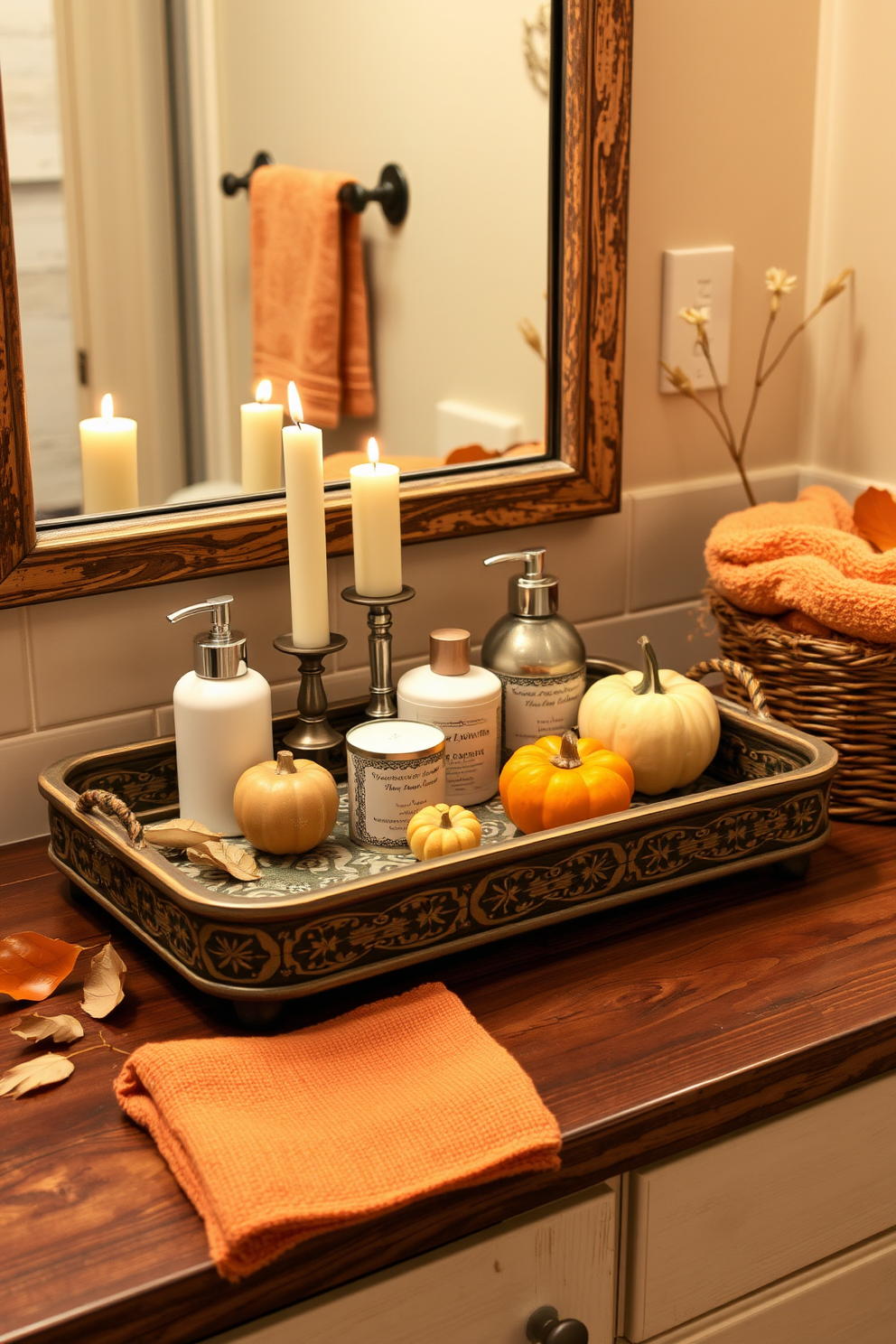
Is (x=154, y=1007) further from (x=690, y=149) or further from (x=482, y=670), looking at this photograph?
(x=690, y=149)

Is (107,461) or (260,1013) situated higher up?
(107,461)

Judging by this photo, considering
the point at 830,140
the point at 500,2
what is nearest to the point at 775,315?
the point at 830,140

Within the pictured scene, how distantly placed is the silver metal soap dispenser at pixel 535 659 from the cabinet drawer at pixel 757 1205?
0.35 metres

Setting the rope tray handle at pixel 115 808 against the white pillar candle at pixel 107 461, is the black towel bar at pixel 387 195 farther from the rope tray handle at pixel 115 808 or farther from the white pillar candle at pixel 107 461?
the rope tray handle at pixel 115 808

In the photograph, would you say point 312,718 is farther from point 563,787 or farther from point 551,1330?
point 551,1330

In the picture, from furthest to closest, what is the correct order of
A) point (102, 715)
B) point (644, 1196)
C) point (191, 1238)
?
point (102, 715) → point (644, 1196) → point (191, 1238)

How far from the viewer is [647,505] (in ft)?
4.00

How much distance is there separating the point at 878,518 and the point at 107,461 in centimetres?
61

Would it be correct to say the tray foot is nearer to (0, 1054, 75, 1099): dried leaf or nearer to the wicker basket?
(0, 1054, 75, 1099): dried leaf

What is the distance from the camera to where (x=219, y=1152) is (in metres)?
0.63

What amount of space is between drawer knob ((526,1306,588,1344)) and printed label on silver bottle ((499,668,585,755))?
1.34 ft

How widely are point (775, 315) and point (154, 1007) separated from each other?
842mm

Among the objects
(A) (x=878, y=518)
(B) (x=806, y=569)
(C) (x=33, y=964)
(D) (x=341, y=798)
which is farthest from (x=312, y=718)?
(A) (x=878, y=518)

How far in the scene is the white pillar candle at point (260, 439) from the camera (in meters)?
1.00
